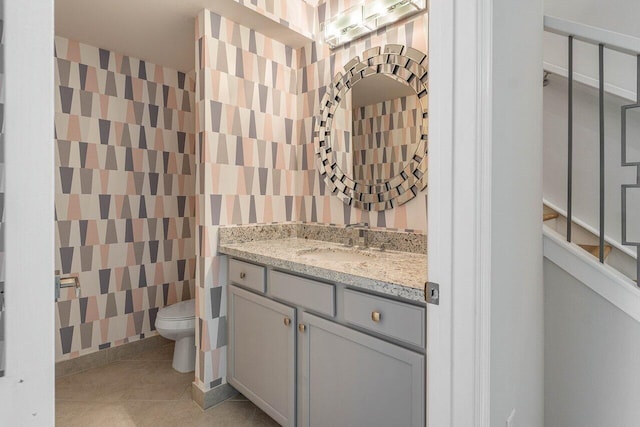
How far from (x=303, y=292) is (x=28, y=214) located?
125 centimetres

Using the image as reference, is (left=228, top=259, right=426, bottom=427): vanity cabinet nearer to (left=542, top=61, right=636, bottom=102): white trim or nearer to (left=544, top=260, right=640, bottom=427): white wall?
(left=544, top=260, right=640, bottom=427): white wall

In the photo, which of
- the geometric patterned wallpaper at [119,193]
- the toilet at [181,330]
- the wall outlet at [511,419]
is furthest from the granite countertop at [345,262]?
the geometric patterned wallpaper at [119,193]

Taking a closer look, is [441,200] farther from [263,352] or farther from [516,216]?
[263,352]

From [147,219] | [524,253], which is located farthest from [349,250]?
[147,219]

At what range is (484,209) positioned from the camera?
87cm

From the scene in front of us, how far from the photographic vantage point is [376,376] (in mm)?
1307

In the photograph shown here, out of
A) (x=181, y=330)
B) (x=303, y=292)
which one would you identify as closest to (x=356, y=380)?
(x=303, y=292)

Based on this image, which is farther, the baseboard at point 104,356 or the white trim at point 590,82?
the baseboard at point 104,356

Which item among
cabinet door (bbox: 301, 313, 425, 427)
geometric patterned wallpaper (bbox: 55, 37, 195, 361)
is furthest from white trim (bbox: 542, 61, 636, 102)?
geometric patterned wallpaper (bbox: 55, 37, 195, 361)

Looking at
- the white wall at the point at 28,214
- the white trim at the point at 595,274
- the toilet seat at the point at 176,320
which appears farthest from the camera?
the toilet seat at the point at 176,320

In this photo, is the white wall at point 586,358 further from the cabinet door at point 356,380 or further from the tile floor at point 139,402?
the tile floor at point 139,402

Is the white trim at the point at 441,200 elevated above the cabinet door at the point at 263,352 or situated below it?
above

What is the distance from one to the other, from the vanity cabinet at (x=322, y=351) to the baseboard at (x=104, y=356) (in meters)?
1.12

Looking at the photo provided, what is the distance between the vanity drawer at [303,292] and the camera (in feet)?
4.88
